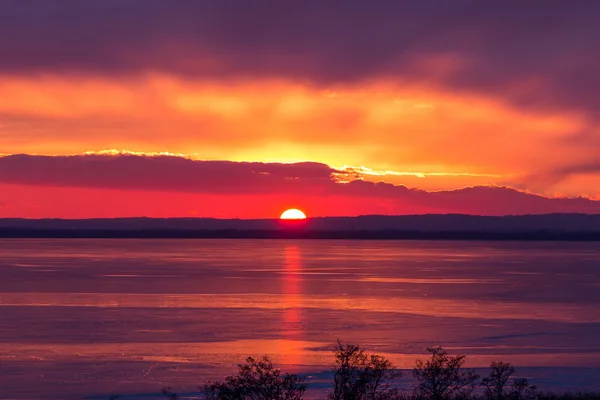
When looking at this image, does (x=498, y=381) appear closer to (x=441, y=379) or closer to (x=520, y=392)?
(x=441, y=379)

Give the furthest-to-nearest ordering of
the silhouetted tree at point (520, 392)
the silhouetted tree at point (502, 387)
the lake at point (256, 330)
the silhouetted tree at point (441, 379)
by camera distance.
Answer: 1. the lake at point (256, 330)
2. the silhouetted tree at point (441, 379)
3. the silhouetted tree at point (502, 387)
4. the silhouetted tree at point (520, 392)

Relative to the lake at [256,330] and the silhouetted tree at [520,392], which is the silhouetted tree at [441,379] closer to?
the silhouetted tree at [520,392]

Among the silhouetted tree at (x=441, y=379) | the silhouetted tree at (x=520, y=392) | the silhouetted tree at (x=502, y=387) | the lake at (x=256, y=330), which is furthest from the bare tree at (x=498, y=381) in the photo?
the lake at (x=256, y=330)

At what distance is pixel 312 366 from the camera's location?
77.3 feet

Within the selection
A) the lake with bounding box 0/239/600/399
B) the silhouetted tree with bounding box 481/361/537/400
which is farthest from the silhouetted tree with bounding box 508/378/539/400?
the lake with bounding box 0/239/600/399

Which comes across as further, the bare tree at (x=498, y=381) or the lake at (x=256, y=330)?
the lake at (x=256, y=330)

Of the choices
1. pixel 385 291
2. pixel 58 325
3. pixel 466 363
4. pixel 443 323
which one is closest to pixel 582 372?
pixel 466 363

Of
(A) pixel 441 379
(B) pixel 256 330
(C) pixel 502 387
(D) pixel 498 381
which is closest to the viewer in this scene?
(D) pixel 498 381

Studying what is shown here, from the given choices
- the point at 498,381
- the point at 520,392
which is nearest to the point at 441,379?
the point at 498,381

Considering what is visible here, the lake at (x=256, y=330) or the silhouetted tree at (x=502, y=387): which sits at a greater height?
the silhouetted tree at (x=502, y=387)

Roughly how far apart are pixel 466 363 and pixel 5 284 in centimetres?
3836

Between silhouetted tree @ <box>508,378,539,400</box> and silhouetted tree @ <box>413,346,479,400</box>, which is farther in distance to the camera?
silhouetted tree @ <box>413,346,479,400</box>

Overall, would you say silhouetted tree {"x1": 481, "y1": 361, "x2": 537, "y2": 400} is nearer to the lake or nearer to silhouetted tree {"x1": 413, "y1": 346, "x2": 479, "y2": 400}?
silhouetted tree {"x1": 413, "y1": 346, "x2": 479, "y2": 400}

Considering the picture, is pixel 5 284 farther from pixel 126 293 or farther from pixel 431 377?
pixel 431 377
